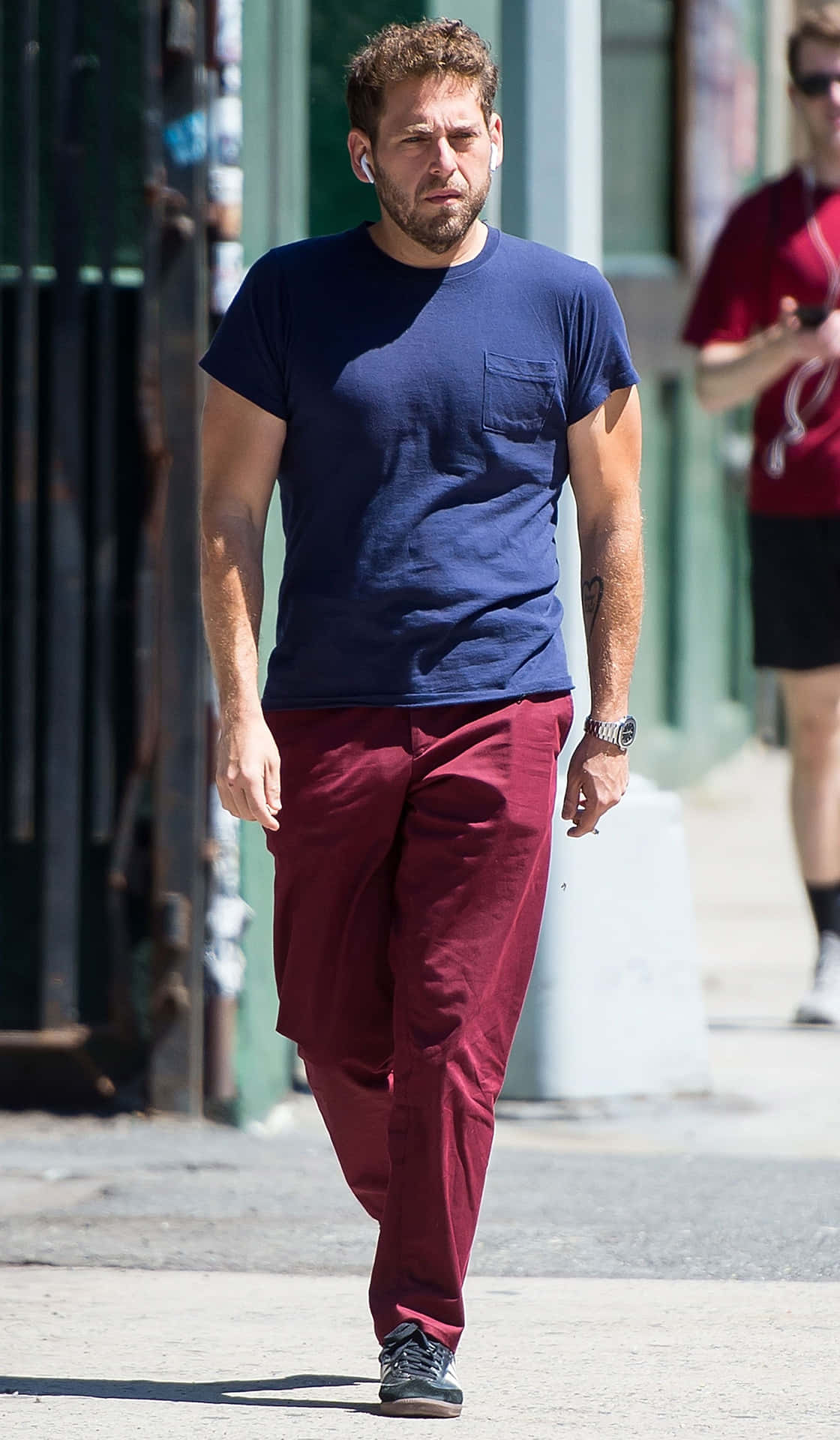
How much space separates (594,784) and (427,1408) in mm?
937

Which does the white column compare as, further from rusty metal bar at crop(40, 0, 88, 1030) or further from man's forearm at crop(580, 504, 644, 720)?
man's forearm at crop(580, 504, 644, 720)

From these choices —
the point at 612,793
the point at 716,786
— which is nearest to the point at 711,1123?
the point at 612,793

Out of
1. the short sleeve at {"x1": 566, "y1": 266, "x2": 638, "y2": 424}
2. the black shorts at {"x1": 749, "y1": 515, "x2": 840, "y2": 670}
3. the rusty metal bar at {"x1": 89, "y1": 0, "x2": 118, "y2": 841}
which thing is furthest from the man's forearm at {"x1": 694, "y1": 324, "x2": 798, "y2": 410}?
the short sleeve at {"x1": 566, "y1": 266, "x2": 638, "y2": 424}

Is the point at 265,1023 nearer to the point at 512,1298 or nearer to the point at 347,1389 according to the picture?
the point at 512,1298

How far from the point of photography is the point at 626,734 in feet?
12.4

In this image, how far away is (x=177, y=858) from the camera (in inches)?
215

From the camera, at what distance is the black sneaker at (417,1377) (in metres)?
3.46

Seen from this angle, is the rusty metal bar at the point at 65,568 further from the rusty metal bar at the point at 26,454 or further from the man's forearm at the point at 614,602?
the man's forearm at the point at 614,602

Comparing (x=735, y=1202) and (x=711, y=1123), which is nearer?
(x=735, y=1202)

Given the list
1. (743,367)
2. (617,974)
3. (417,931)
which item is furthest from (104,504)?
(417,931)

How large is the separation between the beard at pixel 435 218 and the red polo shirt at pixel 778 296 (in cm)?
298

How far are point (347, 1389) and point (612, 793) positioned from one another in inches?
37.5

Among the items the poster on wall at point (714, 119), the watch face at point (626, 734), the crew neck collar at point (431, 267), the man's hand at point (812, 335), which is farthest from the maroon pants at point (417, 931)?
the poster on wall at point (714, 119)

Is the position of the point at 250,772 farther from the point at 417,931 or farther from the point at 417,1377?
the point at 417,1377
